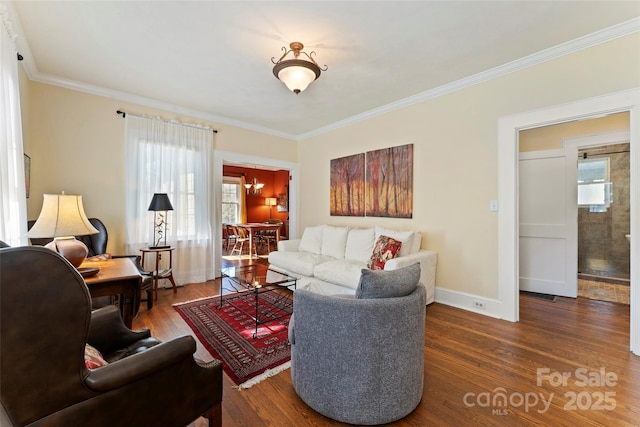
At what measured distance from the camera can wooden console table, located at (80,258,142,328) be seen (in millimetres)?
1929

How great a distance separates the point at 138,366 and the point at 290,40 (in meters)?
2.66

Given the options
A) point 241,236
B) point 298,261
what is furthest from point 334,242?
point 241,236

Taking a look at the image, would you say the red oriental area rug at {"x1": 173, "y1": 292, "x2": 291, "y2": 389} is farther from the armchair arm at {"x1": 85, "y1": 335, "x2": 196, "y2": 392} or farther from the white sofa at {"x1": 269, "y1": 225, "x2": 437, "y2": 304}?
the armchair arm at {"x1": 85, "y1": 335, "x2": 196, "y2": 392}

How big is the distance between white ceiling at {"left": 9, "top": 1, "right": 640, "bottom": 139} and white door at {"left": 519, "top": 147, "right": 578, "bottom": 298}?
5.99 feet

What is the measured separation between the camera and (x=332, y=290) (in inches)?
139

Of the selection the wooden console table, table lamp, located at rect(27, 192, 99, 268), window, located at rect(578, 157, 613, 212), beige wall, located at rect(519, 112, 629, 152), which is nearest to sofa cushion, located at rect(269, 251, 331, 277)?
the wooden console table

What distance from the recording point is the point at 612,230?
16.3 ft

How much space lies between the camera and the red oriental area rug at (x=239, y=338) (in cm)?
210

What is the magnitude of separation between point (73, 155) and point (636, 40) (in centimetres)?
597

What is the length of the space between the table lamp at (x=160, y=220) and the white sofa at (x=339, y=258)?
1645 mm

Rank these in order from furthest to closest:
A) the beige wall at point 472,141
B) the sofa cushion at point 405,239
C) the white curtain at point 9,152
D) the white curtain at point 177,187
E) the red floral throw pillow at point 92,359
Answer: the white curtain at point 177,187 → the sofa cushion at point 405,239 → the beige wall at point 472,141 → the white curtain at point 9,152 → the red floral throw pillow at point 92,359

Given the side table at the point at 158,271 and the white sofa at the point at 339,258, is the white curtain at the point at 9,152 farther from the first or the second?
the white sofa at the point at 339,258

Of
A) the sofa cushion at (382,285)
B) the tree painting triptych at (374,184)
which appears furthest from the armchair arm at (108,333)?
the tree painting triptych at (374,184)

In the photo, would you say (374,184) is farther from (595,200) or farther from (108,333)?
(595,200)
